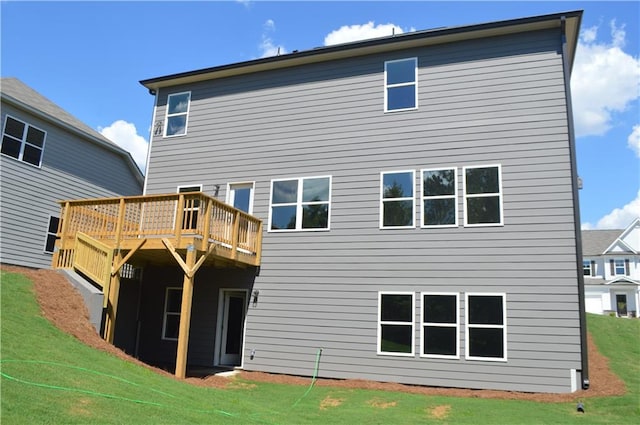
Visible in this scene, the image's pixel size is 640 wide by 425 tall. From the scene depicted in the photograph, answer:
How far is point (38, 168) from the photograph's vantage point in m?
16.5

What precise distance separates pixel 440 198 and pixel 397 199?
3.38ft

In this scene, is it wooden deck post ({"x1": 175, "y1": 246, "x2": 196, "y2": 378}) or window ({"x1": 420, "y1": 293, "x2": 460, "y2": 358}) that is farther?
window ({"x1": 420, "y1": 293, "x2": 460, "y2": 358})

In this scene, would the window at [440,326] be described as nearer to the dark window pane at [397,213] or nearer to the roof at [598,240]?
the dark window pane at [397,213]

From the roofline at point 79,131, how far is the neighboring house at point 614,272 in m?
32.9

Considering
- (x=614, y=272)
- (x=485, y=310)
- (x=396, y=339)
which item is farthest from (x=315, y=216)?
(x=614, y=272)

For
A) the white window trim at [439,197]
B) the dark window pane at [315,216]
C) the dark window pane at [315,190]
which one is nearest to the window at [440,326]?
the white window trim at [439,197]

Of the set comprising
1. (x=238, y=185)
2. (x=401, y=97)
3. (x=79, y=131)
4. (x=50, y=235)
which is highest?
(x=79, y=131)

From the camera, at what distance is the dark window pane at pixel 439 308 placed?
10773mm

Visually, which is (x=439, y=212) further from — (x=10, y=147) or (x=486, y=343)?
(x=10, y=147)

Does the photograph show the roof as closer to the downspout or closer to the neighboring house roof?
the downspout

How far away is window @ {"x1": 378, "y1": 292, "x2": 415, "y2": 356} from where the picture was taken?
1100 cm

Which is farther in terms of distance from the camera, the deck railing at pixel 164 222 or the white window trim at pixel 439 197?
the white window trim at pixel 439 197

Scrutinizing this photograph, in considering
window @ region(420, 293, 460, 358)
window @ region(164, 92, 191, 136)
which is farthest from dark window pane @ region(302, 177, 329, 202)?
window @ region(164, 92, 191, 136)

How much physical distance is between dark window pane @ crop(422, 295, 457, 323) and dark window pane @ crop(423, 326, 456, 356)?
0.19m
